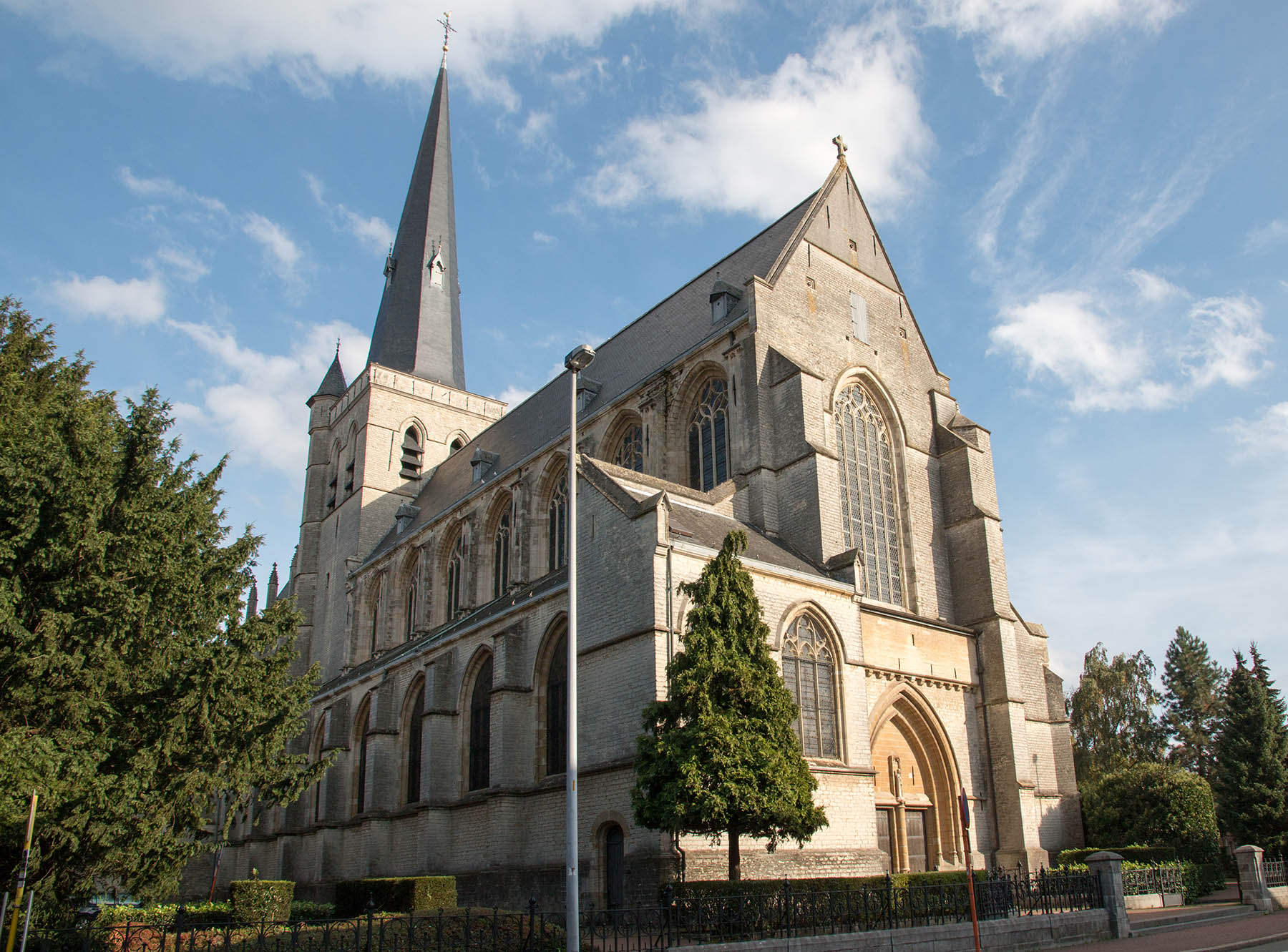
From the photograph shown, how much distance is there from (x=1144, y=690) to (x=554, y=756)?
30053mm

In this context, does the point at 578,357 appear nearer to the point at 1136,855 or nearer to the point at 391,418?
the point at 1136,855

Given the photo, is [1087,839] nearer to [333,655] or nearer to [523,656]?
[523,656]

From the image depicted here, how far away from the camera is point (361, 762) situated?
93.3 feet

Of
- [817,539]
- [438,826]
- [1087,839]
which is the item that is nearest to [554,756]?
[438,826]

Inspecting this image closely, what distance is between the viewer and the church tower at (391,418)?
4069 centimetres

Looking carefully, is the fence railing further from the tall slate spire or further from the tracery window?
the tall slate spire

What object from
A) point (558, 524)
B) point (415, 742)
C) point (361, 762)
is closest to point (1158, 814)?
point (558, 524)

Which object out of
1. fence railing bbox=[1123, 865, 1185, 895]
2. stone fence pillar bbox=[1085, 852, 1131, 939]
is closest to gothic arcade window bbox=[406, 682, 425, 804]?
stone fence pillar bbox=[1085, 852, 1131, 939]

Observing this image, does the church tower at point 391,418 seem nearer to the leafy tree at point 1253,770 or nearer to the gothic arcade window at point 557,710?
the gothic arcade window at point 557,710

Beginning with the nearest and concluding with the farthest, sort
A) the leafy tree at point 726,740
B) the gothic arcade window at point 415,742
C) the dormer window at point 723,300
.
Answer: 1. the leafy tree at point 726,740
2. the gothic arcade window at point 415,742
3. the dormer window at point 723,300

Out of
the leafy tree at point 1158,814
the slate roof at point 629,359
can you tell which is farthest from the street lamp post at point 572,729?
the leafy tree at point 1158,814

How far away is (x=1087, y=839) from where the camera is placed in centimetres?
2411

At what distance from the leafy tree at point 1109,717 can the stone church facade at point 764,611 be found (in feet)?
51.7

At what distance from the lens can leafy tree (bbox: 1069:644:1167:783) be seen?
38219 mm
